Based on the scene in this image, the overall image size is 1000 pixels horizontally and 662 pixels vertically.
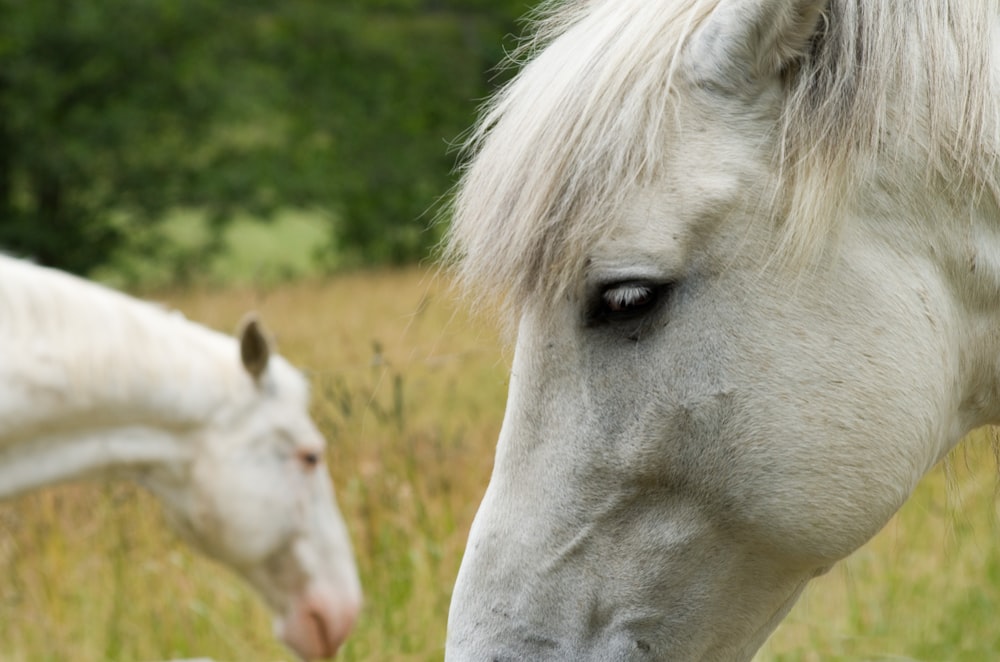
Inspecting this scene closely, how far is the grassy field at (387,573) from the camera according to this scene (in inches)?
128

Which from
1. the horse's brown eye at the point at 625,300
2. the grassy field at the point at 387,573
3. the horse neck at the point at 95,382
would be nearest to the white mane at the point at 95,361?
the horse neck at the point at 95,382

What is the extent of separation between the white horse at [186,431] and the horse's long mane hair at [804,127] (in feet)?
7.39

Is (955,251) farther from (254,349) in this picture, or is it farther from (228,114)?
(228,114)

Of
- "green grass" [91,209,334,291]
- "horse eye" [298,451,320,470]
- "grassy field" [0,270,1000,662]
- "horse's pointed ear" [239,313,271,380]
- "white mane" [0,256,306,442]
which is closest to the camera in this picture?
"white mane" [0,256,306,442]

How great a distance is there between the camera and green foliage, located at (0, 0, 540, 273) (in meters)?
12.6

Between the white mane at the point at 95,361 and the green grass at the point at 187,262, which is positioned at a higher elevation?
the white mane at the point at 95,361

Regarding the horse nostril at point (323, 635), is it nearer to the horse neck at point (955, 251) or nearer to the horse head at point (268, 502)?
the horse head at point (268, 502)

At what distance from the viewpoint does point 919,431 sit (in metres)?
1.32

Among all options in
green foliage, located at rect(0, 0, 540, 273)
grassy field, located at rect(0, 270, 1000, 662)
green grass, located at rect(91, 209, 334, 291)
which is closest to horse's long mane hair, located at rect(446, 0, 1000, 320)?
grassy field, located at rect(0, 270, 1000, 662)

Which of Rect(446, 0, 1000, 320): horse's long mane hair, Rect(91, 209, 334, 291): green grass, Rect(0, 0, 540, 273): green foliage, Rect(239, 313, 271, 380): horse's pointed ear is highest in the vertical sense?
Rect(446, 0, 1000, 320): horse's long mane hair

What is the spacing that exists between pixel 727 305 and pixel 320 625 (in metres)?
2.52

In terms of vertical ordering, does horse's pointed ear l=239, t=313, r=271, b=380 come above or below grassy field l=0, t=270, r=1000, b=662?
above

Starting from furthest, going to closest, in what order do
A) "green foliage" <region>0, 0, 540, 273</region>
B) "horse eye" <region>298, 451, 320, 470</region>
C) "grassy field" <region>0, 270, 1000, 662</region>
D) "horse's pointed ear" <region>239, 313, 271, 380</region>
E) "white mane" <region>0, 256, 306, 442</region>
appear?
"green foliage" <region>0, 0, 540, 273</region> < "horse eye" <region>298, 451, 320, 470</region> < "horse's pointed ear" <region>239, 313, 271, 380</region> < "grassy field" <region>0, 270, 1000, 662</region> < "white mane" <region>0, 256, 306, 442</region>

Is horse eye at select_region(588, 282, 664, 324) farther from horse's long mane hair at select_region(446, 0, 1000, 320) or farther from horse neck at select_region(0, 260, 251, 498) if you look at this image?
horse neck at select_region(0, 260, 251, 498)
